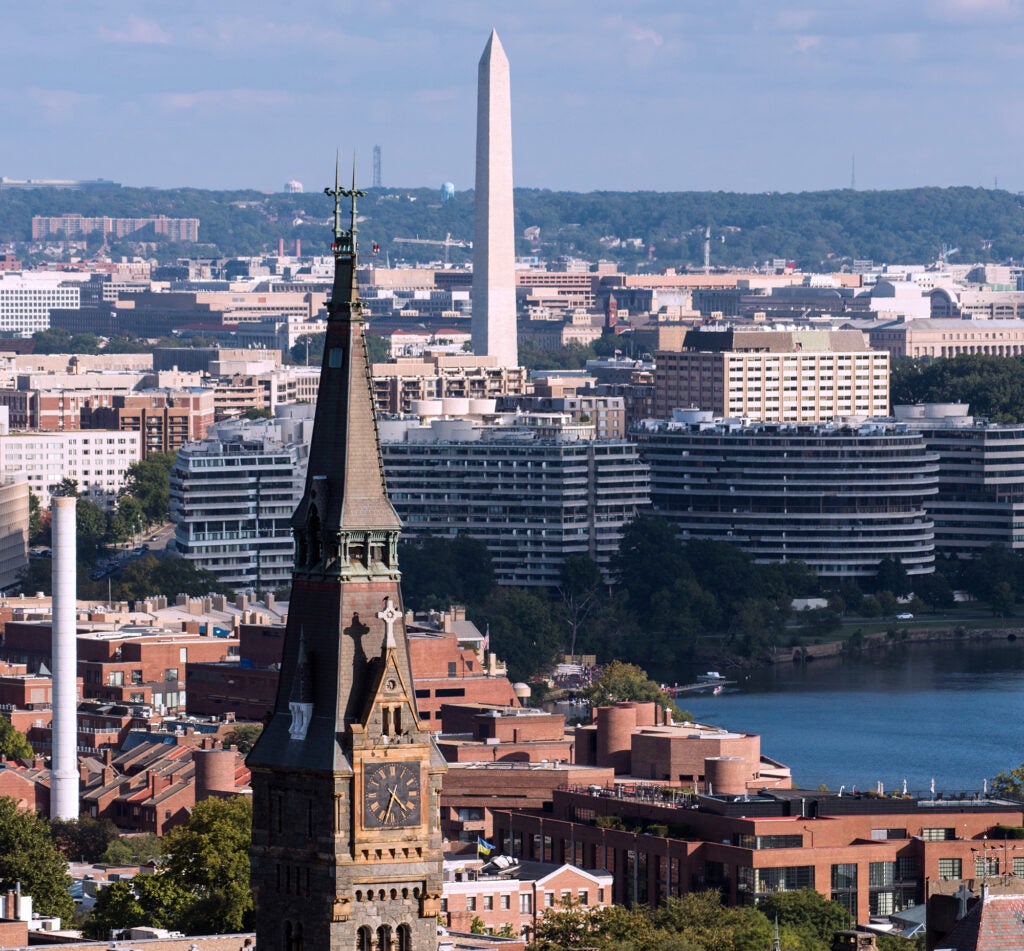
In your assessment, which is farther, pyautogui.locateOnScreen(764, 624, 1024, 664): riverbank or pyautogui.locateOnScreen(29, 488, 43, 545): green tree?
pyautogui.locateOnScreen(29, 488, 43, 545): green tree

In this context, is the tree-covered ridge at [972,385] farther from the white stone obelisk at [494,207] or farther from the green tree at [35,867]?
the green tree at [35,867]

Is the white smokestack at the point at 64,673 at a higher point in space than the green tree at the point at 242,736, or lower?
higher

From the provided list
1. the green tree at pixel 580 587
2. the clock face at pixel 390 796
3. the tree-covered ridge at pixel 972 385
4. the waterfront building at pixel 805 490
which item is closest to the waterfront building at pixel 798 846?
the clock face at pixel 390 796

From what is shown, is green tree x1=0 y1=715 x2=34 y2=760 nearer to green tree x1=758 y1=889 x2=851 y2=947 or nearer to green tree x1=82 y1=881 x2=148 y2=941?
green tree x1=758 y1=889 x2=851 y2=947

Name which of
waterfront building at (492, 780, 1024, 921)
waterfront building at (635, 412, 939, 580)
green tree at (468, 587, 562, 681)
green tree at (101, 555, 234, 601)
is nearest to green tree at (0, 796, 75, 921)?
waterfront building at (492, 780, 1024, 921)

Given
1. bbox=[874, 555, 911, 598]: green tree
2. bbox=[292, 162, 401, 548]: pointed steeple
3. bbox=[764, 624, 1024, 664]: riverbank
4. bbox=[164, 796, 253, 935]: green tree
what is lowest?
bbox=[764, 624, 1024, 664]: riverbank

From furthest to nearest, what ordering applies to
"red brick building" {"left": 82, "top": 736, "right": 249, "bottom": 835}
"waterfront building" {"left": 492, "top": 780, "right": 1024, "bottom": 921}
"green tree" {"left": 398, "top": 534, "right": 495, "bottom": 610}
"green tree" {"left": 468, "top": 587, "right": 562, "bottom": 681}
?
1. "green tree" {"left": 398, "top": 534, "right": 495, "bottom": 610}
2. "green tree" {"left": 468, "top": 587, "right": 562, "bottom": 681}
3. "red brick building" {"left": 82, "top": 736, "right": 249, "bottom": 835}
4. "waterfront building" {"left": 492, "top": 780, "right": 1024, "bottom": 921}

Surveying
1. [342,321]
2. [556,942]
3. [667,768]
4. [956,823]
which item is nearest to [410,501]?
[667,768]

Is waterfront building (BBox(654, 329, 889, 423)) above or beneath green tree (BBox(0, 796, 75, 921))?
above

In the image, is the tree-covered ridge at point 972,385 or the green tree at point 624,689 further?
the tree-covered ridge at point 972,385
